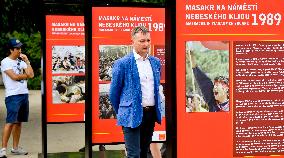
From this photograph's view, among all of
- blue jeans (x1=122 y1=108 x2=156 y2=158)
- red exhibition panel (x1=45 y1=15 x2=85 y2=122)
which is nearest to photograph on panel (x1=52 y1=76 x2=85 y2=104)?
red exhibition panel (x1=45 y1=15 x2=85 y2=122)

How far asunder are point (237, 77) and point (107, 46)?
296 cm

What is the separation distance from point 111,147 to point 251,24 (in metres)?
6.73

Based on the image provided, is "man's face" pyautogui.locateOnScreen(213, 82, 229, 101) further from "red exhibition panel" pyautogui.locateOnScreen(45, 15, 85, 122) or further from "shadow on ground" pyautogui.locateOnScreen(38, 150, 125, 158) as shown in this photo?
"shadow on ground" pyautogui.locateOnScreen(38, 150, 125, 158)

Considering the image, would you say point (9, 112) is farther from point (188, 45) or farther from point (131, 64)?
point (188, 45)

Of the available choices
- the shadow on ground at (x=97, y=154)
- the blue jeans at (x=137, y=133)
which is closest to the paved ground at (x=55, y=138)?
the shadow on ground at (x=97, y=154)

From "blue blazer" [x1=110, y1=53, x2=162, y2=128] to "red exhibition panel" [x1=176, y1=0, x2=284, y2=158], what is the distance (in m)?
1.58

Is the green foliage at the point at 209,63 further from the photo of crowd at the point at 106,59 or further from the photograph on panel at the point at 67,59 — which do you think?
the photograph on panel at the point at 67,59

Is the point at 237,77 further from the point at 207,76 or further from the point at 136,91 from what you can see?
the point at 136,91

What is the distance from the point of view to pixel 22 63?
9617 millimetres

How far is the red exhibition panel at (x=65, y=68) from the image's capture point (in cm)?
886

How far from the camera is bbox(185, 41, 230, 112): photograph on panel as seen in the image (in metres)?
3.90

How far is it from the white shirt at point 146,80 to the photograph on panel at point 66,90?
3.54 metres

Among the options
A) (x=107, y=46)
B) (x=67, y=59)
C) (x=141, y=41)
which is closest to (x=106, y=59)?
(x=107, y=46)

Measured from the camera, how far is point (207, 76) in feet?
12.9
